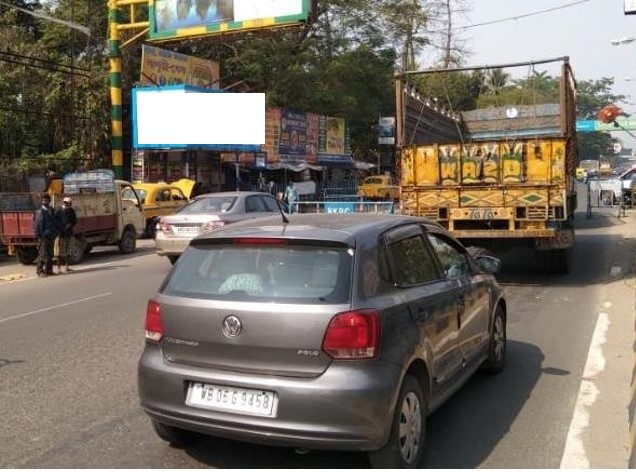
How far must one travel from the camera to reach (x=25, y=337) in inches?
315

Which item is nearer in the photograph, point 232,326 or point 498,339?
point 232,326

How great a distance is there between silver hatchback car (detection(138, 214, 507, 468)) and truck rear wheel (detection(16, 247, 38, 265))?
13.3 m

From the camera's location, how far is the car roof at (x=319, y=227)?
4191mm

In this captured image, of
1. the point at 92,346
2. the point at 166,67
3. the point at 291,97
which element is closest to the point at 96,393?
the point at 92,346

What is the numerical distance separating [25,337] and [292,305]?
5.23 metres

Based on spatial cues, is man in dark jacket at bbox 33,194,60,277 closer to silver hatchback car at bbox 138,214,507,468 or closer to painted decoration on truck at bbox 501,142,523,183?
painted decoration on truck at bbox 501,142,523,183

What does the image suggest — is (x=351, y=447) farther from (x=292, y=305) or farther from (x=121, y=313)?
(x=121, y=313)

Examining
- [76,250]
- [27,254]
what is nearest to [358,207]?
[76,250]

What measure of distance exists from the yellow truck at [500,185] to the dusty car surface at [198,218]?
125 inches

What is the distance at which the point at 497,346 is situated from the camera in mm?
6215

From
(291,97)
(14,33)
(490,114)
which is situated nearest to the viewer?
(490,114)

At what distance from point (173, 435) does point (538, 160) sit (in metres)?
8.00

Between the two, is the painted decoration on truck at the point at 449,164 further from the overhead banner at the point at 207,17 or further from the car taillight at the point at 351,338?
the overhead banner at the point at 207,17

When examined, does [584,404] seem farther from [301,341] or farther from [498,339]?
[301,341]
